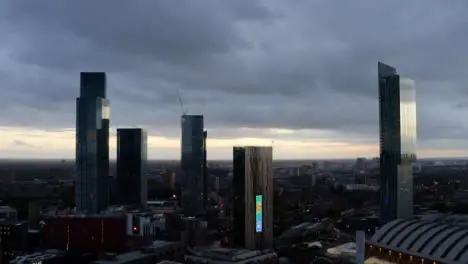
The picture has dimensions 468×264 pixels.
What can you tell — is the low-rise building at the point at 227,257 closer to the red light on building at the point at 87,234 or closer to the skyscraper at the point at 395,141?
the red light on building at the point at 87,234

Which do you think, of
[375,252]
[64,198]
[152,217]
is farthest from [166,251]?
[64,198]

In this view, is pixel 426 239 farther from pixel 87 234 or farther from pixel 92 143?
pixel 92 143

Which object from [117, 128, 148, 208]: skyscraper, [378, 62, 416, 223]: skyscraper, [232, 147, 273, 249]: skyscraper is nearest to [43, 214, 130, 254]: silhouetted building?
[232, 147, 273, 249]: skyscraper

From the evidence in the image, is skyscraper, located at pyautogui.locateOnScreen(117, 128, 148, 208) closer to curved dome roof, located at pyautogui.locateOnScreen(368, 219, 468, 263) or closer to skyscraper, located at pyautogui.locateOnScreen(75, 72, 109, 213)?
skyscraper, located at pyautogui.locateOnScreen(75, 72, 109, 213)

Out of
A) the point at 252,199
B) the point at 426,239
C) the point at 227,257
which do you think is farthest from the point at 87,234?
the point at 426,239

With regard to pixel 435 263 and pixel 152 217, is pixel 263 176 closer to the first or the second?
pixel 152 217

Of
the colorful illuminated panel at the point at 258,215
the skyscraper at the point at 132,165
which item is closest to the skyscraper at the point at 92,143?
the skyscraper at the point at 132,165
